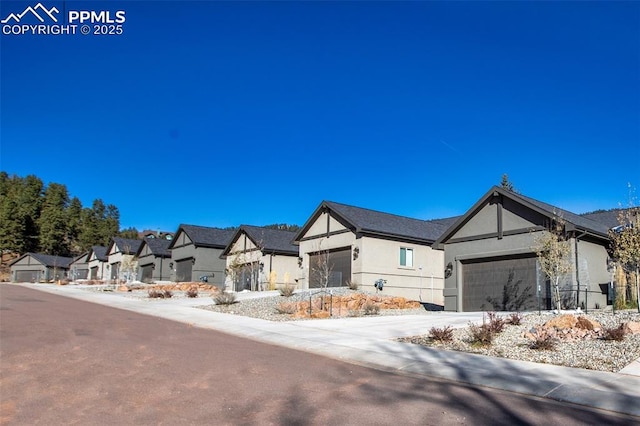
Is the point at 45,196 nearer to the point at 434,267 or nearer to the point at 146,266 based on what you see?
the point at 146,266

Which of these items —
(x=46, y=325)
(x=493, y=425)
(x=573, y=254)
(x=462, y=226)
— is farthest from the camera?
(x=462, y=226)

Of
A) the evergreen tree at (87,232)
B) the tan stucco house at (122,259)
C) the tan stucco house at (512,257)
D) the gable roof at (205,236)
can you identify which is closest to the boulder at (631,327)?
the tan stucco house at (512,257)

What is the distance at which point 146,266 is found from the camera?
54156 mm

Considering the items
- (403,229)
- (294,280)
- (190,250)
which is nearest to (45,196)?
(190,250)

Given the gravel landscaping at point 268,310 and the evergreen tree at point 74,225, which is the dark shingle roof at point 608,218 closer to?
the gravel landscaping at point 268,310

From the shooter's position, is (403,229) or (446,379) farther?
(403,229)

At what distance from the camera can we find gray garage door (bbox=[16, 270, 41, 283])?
73.4m

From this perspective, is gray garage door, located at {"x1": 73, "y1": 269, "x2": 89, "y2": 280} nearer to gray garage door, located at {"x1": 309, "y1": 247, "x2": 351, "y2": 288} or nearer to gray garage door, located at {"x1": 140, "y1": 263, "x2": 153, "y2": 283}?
gray garage door, located at {"x1": 140, "y1": 263, "x2": 153, "y2": 283}

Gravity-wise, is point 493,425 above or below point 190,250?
below

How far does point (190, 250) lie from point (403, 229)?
21.9 meters

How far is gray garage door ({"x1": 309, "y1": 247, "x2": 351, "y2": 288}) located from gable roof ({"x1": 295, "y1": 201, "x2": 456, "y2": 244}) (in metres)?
1.88

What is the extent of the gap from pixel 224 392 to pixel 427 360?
14.6ft

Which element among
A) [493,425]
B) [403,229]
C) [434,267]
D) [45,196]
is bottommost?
[493,425]

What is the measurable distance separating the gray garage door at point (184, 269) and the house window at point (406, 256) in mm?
21980
